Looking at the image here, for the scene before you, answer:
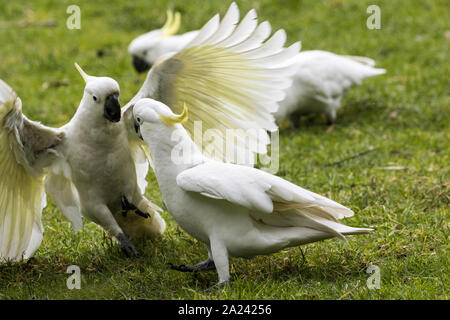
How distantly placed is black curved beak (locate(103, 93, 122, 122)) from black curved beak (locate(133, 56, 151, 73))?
377 centimetres

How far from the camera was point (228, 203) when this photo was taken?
9.96 feet

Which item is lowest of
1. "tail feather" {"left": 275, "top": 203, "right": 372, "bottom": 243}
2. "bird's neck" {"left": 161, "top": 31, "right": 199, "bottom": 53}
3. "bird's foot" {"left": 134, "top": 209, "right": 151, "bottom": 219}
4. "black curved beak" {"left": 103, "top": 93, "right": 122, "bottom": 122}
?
"bird's foot" {"left": 134, "top": 209, "right": 151, "bottom": 219}

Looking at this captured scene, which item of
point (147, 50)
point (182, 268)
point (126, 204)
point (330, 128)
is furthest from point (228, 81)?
point (147, 50)

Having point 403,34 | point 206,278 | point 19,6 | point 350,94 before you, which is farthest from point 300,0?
point 206,278

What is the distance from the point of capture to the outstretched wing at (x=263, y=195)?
2869 millimetres

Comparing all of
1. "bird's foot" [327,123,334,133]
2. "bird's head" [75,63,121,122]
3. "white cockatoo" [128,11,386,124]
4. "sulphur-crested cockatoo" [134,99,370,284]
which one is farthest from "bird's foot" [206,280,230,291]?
"bird's foot" [327,123,334,133]

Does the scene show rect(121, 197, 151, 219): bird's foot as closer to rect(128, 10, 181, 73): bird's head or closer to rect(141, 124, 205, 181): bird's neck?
rect(141, 124, 205, 181): bird's neck

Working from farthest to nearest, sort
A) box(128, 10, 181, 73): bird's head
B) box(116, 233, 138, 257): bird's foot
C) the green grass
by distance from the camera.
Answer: box(128, 10, 181, 73): bird's head
box(116, 233, 138, 257): bird's foot
the green grass

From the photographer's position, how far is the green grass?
3.20 meters

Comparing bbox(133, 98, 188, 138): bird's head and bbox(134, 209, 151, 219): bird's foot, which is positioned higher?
bbox(133, 98, 188, 138): bird's head

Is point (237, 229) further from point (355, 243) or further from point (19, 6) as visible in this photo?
point (19, 6)

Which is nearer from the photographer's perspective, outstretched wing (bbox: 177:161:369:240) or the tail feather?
outstretched wing (bbox: 177:161:369:240)

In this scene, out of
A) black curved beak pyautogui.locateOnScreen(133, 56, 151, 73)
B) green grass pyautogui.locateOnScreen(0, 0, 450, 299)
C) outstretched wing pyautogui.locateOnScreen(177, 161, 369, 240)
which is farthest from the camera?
black curved beak pyautogui.locateOnScreen(133, 56, 151, 73)
